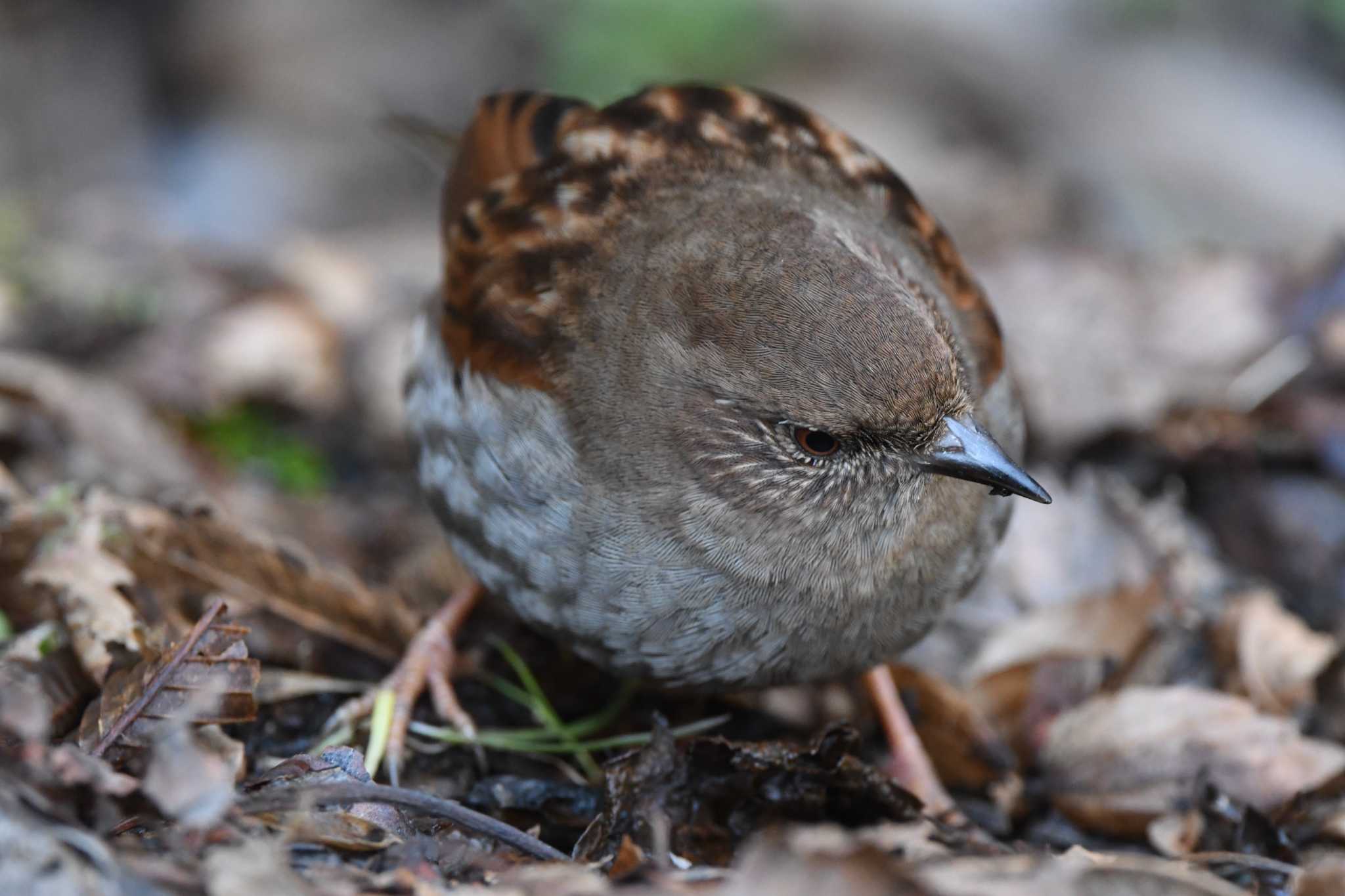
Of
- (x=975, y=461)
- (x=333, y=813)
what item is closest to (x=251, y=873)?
(x=333, y=813)

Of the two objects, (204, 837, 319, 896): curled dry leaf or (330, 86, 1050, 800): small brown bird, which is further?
(330, 86, 1050, 800): small brown bird

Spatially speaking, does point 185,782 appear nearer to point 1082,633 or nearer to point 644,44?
point 1082,633

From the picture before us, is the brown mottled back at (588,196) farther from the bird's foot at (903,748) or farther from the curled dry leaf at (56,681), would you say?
the curled dry leaf at (56,681)

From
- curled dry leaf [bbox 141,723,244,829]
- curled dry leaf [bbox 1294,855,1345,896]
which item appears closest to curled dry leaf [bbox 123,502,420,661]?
curled dry leaf [bbox 141,723,244,829]

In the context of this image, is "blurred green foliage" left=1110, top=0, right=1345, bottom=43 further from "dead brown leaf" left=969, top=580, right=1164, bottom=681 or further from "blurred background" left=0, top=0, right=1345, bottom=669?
"dead brown leaf" left=969, top=580, right=1164, bottom=681

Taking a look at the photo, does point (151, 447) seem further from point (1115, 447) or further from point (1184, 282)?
point (1184, 282)

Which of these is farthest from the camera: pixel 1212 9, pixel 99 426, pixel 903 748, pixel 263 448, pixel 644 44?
pixel 1212 9

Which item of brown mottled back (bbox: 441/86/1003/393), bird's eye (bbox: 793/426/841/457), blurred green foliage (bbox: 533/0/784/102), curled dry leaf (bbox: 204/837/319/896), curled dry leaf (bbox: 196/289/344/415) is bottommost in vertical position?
curled dry leaf (bbox: 204/837/319/896)

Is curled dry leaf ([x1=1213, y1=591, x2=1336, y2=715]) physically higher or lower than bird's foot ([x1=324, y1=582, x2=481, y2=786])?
higher
